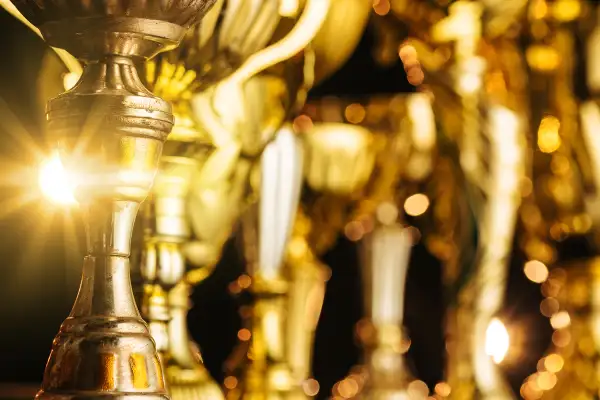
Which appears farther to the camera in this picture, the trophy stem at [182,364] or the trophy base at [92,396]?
the trophy stem at [182,364]

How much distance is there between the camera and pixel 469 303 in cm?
60

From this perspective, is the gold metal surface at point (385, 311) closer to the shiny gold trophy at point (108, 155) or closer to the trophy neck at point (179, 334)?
the trophy neck at point (179, 334)

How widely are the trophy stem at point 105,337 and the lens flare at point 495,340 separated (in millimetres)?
345

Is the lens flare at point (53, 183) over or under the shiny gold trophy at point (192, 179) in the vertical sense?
over

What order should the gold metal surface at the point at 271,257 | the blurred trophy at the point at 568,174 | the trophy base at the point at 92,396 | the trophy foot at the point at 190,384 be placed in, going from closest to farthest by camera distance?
the trophy base at the point at 92,396 < the trophy foot at the point at 190,384 < the gold metal surface at the point at 271,257 < the blurred trophy at the point at 568,174

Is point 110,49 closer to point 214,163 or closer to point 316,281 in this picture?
point 214,163

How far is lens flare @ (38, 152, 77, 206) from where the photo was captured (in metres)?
0.56

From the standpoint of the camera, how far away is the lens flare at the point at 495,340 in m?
0.61

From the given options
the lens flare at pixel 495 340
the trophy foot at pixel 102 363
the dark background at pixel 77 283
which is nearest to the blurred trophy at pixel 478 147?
the lens flare at pixel 495 340

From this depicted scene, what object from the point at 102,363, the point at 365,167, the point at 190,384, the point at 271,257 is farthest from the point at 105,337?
the point at 365,167

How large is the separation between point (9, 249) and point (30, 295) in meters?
0.02

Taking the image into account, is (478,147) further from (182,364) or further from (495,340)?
(182,364)

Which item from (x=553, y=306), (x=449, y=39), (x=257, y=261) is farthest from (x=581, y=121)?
(x=553, y=306)

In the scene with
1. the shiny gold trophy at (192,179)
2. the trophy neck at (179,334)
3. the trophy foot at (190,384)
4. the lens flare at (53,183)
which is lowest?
the trophy foot at (190,384)
